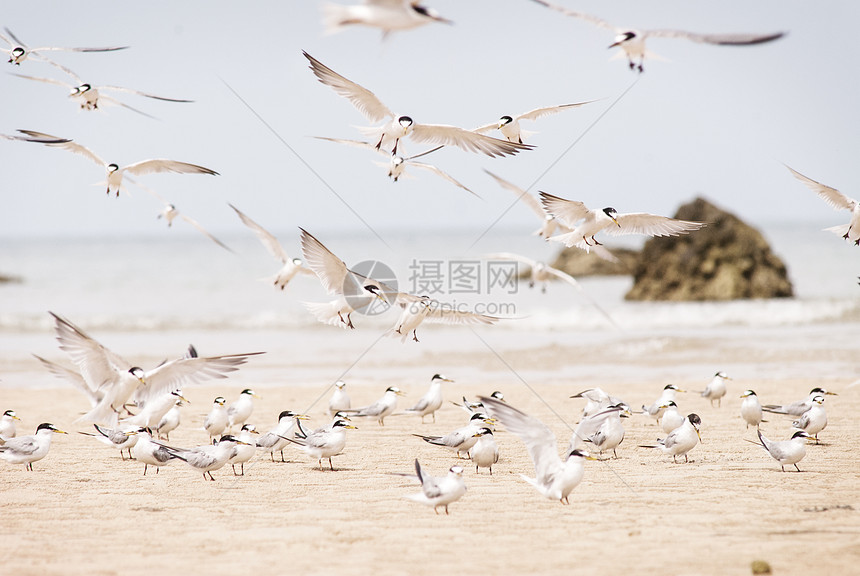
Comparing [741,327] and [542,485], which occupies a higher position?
[741,327]

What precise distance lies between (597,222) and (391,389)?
3.17m

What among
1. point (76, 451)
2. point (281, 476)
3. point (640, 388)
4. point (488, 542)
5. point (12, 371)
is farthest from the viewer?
point (12, 371)

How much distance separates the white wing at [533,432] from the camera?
237 inches

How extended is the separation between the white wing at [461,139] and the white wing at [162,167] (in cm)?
252

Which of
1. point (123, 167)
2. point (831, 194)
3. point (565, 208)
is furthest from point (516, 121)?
point (123, 167)

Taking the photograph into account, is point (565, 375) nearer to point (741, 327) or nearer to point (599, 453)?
point (599, 453)

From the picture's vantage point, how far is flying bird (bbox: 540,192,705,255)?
8.77 meters

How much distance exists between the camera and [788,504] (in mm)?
6324

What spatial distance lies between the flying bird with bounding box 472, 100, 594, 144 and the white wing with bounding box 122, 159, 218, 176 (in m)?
3.32

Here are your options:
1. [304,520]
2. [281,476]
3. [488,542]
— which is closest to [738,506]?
[488,542]

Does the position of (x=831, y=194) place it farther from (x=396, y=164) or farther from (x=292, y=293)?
(x=292, y=293)

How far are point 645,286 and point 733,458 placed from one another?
57.0 ft

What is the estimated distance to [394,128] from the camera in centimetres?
909

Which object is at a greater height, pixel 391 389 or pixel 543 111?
pixel 543 111
